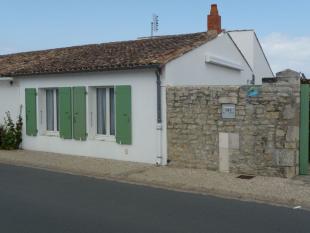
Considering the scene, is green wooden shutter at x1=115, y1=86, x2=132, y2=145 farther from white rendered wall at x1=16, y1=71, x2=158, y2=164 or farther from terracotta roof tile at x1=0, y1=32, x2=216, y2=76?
terracotta roof tile at x1=0, y1=32, x2=216, y2=76

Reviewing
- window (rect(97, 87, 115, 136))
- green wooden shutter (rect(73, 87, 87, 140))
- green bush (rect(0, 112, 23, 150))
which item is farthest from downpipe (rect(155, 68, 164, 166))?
green bush (rect(0, 112, 23, 150))

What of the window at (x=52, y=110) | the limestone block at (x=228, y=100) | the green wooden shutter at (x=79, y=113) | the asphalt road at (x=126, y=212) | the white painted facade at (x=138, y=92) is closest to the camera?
the asphalt road at (x=126, y=212)

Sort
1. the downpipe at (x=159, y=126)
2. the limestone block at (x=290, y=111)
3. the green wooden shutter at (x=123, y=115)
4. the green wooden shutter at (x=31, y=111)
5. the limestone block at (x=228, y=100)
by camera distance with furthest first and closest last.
Result: the green wooden shutter at (x=31, y=111) → the green wooden shutter at (x=123, y=115) → the downpipe at (x=159, y=126) → the limestone block at (x=228, y=100) → the limestone block at (x=290, y=111)

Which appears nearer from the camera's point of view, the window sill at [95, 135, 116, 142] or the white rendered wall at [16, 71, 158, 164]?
the white rendered wall at [16, 71, 158, 164]

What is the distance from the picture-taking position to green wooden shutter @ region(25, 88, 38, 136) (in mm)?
15633

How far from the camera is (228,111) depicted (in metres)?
11.3

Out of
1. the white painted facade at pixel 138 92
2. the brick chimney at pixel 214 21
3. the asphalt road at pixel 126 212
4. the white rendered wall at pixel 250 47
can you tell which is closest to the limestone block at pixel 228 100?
the white painted facade at pixel 138 92

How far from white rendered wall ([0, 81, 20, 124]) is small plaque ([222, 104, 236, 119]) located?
8.35 m

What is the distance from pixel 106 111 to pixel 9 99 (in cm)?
479

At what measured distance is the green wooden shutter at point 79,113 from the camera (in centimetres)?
1416

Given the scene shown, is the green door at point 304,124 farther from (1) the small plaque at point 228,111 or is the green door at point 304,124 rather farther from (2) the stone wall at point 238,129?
(1) the small plaque at point 228,111

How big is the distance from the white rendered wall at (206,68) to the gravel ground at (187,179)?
2686 millimetres

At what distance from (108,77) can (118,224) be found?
7448 mm

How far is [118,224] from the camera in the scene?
21.7ft
